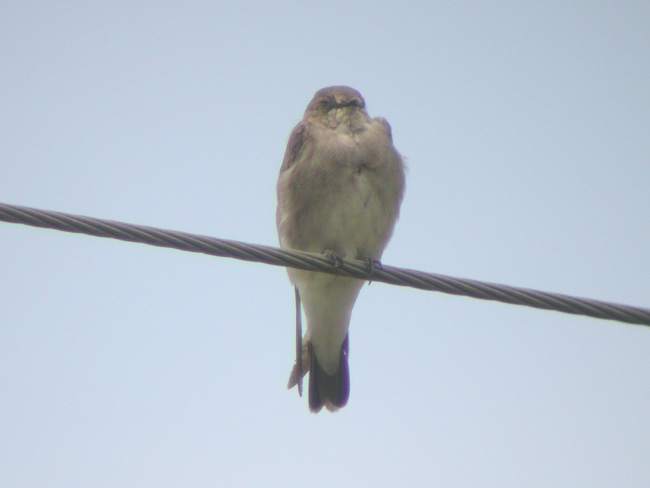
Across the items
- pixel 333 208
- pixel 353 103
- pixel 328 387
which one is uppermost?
pixel 353 103

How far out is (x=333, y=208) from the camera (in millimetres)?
5359

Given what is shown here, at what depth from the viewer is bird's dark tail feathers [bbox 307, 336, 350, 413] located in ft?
19.6

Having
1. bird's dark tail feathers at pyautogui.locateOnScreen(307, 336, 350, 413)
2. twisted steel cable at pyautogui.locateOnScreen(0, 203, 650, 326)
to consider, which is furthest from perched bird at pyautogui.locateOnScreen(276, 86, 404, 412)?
twisted steel cable at pyautogui.locateOnScreen(0, 203, 650, 326)

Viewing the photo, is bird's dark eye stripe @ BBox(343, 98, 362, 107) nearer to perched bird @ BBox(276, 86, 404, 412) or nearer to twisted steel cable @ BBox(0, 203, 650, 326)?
perched bird @ BBox(276, 86, 404, 412)

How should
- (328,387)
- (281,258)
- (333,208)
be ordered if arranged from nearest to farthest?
(281,258) < (333,208) < (328,387)

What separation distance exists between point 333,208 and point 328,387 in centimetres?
146

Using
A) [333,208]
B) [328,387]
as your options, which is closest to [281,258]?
[333,208]

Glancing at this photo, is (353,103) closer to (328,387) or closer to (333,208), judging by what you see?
(333,208)

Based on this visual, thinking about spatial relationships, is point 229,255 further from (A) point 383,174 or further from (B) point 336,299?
(B) point 336,299

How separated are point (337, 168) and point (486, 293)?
2213 millimetres

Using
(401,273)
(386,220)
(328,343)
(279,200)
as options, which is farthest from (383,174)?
(401,273)

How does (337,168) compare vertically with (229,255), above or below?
above

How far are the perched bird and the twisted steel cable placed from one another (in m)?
1.55

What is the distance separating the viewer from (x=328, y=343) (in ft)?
20.2
